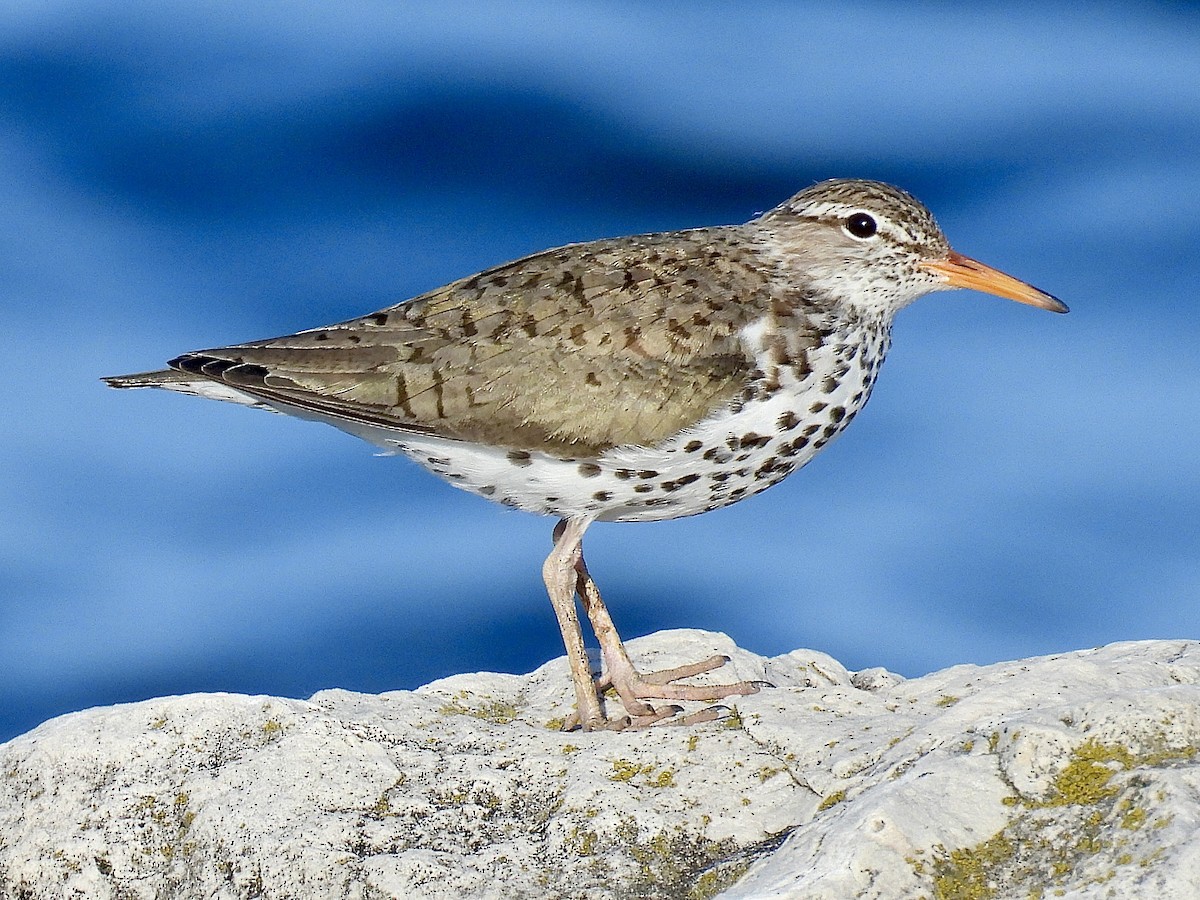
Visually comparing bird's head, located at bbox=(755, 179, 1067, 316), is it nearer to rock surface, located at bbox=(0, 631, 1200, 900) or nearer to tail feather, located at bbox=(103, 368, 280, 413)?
rock surface, located at bbox=(0, 631, 1200, 900)

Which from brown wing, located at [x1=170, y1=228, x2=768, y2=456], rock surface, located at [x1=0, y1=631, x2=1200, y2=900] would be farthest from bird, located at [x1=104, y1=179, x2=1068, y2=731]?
rock surface, located at [x1=0, y1=631, x2=1200, y2=900]

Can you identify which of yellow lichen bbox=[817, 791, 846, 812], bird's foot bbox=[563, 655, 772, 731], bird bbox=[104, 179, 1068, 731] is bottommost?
yellow lichen bbox=[817, 791, 846, 812]

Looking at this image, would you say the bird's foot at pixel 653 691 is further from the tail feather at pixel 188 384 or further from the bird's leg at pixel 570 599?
the tail feather at pixel 188 384

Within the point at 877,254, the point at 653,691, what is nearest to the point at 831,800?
the point at 653,691

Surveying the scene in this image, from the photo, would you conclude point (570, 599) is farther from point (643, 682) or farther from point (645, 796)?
point (645, 796)

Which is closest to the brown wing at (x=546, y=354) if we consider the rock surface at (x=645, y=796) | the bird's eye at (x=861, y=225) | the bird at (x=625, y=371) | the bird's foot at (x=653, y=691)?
the bird at (x=625, y=371)

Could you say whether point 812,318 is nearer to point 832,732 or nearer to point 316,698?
point 832,732

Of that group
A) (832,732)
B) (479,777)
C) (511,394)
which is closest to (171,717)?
(479,777)
